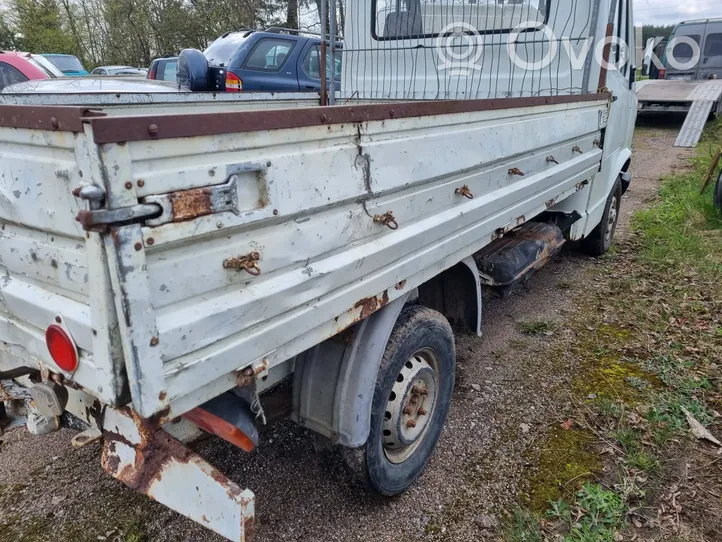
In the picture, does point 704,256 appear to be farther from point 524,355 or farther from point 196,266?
point 196,266

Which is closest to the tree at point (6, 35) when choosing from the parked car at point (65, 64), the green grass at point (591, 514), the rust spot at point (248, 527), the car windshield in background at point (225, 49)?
the parked car at point (65, 64)

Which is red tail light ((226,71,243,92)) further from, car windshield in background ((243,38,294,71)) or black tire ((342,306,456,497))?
black tire ((342,306,456,497))

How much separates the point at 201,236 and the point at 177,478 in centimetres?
78

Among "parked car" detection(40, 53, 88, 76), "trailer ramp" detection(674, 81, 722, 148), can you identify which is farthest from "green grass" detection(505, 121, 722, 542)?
"parked car" detection(40, 53, 88, 76)

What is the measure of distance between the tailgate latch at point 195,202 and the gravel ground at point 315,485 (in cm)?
99

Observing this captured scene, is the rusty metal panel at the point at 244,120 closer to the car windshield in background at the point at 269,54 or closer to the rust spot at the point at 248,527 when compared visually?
the rust spot at the point at 248,527

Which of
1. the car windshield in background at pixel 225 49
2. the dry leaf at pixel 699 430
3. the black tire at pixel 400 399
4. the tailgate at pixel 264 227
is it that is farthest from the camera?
the car windshield in background at pixel 225 49

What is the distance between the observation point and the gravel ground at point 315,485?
95.0 inches

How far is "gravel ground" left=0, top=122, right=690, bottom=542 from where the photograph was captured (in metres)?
2.41

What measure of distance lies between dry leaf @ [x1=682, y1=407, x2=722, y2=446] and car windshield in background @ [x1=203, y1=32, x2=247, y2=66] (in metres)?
8.32

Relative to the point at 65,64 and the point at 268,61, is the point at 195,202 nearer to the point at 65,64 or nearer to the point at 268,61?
the point at 268,61

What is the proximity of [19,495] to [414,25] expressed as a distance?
4.17 metres

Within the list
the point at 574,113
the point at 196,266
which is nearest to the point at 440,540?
the point at 196,266

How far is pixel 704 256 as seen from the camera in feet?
17.9
